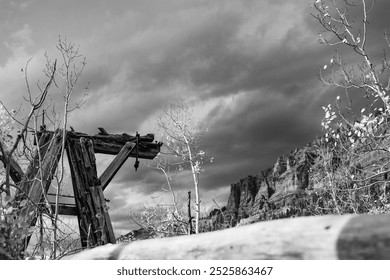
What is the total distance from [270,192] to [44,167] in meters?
167

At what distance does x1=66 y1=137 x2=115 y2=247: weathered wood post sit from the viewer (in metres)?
8.10

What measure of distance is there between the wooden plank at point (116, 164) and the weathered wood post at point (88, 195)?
0.18 m

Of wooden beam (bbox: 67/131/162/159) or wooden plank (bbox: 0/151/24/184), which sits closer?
wooden plank (bbox: 0/151/24/184)

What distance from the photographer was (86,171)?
8.66 metres

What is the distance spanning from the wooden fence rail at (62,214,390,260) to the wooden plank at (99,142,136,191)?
6.03 m

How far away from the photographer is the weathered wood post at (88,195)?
8.10 m

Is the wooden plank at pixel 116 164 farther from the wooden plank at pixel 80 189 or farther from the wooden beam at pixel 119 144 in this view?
the wooden plank at pixel 80 189

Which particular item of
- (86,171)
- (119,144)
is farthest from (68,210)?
(119,144)

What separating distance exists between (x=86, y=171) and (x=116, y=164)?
66 centimetres

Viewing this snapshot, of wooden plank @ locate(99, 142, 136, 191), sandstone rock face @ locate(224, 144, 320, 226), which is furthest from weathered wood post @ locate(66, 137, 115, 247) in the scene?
A: sandstone rock face @ locate(224, 144, 320, 226)

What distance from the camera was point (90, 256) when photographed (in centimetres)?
337

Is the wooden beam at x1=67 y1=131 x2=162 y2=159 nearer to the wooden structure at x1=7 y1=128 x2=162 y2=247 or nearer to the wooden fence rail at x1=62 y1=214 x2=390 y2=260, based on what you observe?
the wooden structure at x1=7 y1=128 x2=162 y2=247

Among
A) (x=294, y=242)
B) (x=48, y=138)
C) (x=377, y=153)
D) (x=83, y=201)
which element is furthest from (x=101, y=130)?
(x=294, y=242)

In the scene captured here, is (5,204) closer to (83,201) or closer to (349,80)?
(83,201)
